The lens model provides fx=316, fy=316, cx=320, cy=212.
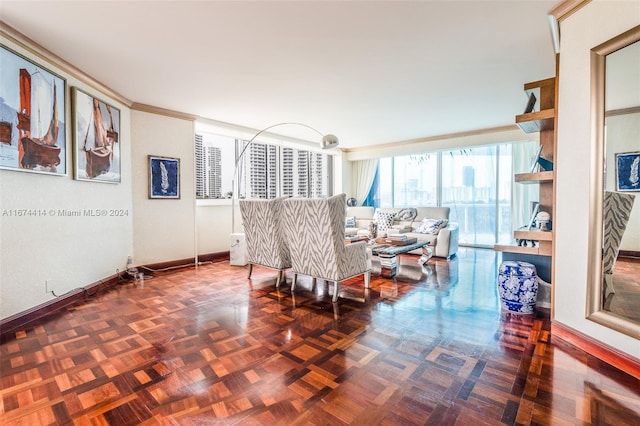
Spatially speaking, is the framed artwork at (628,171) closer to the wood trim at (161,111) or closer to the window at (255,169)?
the window at (255,169)

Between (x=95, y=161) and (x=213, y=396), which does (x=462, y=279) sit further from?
(x=95, y=161)

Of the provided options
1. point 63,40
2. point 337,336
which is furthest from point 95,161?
point 337,336

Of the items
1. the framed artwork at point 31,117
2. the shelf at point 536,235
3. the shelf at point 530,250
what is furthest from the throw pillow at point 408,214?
the framed artwork at point 31,117

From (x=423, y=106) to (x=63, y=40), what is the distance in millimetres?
4076

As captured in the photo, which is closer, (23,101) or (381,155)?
(23,101)

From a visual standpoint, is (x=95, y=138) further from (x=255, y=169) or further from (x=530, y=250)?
(x=530, y=250)

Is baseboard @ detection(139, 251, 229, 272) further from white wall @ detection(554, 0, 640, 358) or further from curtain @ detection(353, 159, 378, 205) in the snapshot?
white wall @ detection(554, 0, 640, 358)

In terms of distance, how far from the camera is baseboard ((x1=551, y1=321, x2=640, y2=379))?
177 centimetres

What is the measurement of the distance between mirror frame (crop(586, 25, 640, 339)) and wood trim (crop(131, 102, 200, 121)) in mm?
4716

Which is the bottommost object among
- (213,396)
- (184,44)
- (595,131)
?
(213,396)

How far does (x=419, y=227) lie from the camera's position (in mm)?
5809

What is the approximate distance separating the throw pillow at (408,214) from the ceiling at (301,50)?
2.32 m

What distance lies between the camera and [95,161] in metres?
3.55

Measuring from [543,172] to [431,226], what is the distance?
10.4 ft
